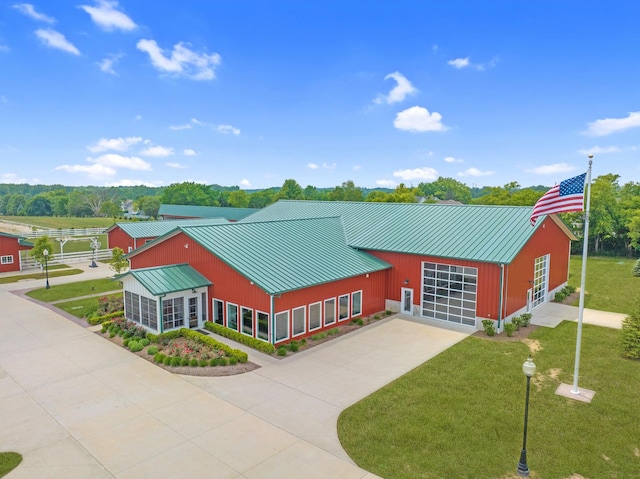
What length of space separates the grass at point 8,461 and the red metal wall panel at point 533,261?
20965mm

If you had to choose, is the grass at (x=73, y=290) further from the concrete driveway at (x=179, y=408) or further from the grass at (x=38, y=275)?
the concrete driveway at (x=179, y=408)

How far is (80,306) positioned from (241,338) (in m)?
13.2

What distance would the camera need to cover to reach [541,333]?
21.5m

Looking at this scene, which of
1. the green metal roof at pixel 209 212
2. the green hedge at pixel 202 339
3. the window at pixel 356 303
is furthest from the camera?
the green metal roof at pixel 209 212

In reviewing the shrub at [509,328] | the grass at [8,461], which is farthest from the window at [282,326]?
the shrub at [509,328]

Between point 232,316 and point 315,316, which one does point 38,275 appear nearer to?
point 232,316

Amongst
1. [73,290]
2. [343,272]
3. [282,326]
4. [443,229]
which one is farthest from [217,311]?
[73,290]

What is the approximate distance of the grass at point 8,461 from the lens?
34.9ft

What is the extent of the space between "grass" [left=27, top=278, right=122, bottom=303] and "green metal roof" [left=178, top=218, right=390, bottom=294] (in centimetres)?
1255

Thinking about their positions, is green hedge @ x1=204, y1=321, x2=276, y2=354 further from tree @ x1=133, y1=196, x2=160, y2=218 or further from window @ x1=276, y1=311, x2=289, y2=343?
tree @ x1=133, y1=196, x2=160, y2=218

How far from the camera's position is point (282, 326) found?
1970 cm

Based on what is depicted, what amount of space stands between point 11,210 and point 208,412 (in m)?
170

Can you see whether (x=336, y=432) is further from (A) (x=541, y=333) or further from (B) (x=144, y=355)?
(A) (x=541, y=333)

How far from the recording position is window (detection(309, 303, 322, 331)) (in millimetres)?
21016
